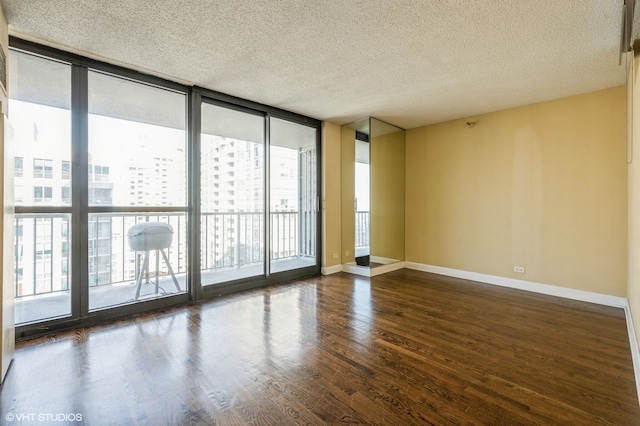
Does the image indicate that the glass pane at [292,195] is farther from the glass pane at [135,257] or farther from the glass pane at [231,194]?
the glass pane at [135,257]

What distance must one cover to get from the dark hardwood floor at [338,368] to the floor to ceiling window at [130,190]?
0.49 m

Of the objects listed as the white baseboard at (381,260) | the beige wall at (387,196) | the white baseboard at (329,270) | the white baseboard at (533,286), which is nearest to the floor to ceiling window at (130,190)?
the white baseboard at (329,270)

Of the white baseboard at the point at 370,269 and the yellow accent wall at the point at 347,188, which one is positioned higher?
the yellow accent wall at the point at 347,188

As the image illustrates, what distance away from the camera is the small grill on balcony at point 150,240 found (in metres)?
3.19

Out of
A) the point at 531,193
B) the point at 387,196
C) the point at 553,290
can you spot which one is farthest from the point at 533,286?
the point at 387,196

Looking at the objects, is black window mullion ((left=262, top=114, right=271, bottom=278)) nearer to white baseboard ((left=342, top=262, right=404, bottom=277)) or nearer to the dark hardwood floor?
the dark hardwood floor

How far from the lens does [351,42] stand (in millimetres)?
2516

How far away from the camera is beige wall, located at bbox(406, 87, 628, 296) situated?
3.40 metres

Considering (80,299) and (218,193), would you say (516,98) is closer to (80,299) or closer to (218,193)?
(218,193)

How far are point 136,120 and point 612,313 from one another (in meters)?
5.57

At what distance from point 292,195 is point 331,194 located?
0.70 metres

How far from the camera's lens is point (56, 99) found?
107 inches

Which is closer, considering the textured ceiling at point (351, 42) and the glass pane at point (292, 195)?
the textured ceiling at point (351, 42)

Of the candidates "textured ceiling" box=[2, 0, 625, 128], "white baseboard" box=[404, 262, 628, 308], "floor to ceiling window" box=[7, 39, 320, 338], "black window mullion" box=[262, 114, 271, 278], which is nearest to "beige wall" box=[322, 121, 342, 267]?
"floor to ceiling window" box=[7, 39, 320, 338]
